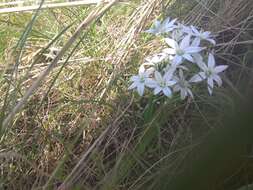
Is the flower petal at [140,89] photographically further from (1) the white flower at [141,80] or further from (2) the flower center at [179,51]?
(2) the flower center at [179,51]

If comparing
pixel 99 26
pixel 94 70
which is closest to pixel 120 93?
pixel 94 70

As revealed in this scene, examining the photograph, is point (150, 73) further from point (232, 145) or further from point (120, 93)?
point (232, 145)

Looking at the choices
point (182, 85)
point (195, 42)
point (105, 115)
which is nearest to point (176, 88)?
point (182, 85)

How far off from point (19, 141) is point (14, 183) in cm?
13

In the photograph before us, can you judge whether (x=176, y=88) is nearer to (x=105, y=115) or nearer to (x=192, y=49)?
(x=192, y=49)

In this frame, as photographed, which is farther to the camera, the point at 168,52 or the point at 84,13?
the point at 84,13

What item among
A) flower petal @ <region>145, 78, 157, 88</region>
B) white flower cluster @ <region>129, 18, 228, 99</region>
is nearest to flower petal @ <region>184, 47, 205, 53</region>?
white flower cluster @ <region>129, 18, 228, 99</region>

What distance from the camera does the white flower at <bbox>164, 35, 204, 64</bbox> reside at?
1036mm

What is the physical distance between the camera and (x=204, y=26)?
1.45 meters

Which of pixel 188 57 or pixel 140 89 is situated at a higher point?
pixel 188 57

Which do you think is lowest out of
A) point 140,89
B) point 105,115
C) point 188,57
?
point 105,115

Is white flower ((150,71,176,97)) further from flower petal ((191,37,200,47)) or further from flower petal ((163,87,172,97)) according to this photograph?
flower petal ((191,37,200,47))

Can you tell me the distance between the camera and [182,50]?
41.3 inches

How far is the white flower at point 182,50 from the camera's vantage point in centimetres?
104
